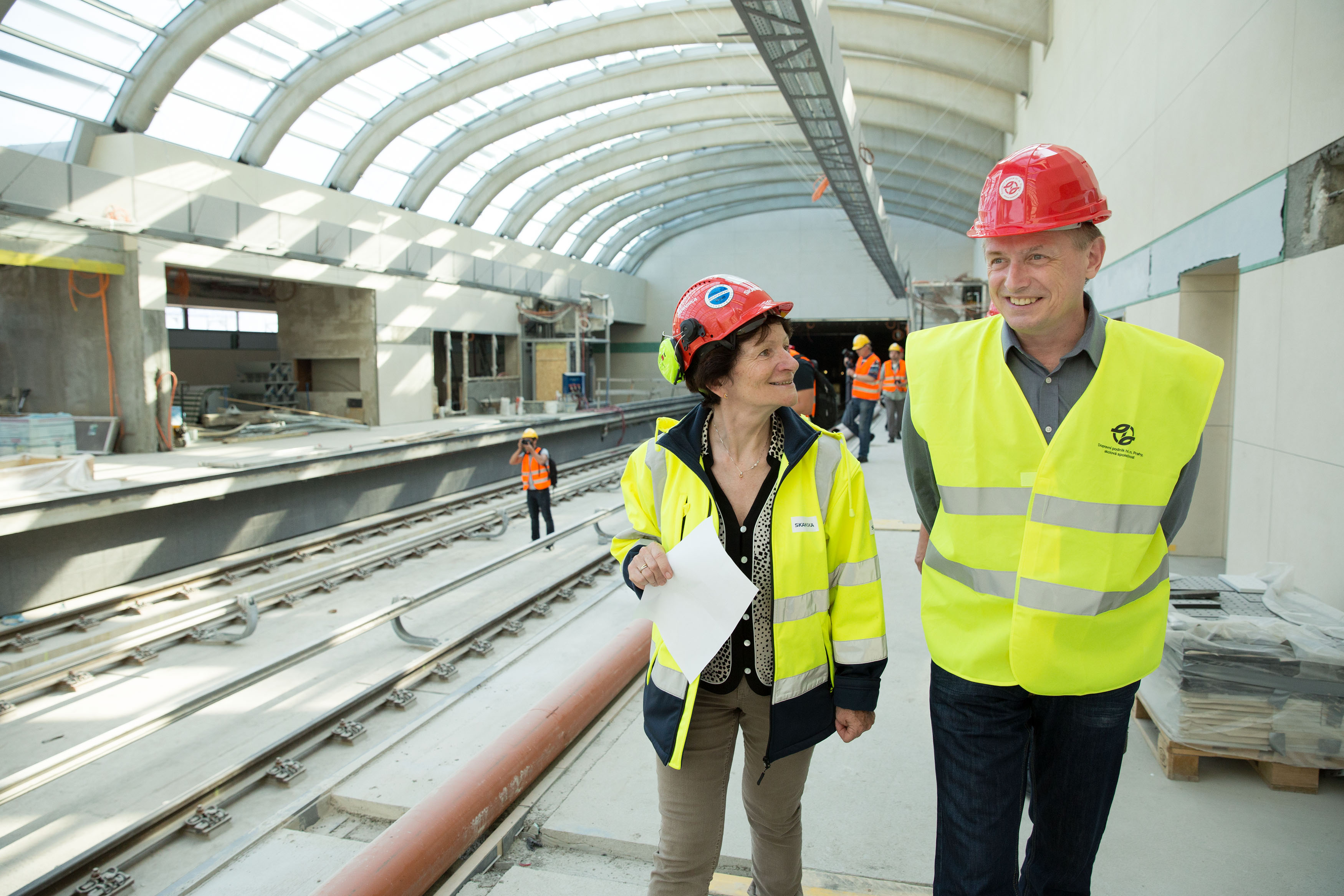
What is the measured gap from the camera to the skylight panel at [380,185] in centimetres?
2162

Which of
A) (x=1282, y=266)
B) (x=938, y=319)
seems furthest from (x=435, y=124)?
(x=1282, y=266)

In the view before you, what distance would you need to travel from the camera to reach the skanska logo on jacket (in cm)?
211

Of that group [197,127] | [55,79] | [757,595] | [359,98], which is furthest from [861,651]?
[359,98]

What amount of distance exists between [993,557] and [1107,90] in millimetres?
9733

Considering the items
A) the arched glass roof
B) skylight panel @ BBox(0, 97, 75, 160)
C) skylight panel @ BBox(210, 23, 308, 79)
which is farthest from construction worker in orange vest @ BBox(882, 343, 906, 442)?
skylight panel @ BBox(0, 97, 75, 160)

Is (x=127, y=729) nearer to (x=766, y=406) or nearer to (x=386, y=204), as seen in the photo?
(x=766, y=406)

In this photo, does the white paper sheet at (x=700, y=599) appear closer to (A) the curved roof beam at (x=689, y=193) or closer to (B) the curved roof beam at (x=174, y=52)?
(B) the curved roof beam at (x=174, y=52)

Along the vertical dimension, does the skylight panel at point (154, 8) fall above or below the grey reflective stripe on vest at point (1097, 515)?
above

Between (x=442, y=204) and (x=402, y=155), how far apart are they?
11.0ft

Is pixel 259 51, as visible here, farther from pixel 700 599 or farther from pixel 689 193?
pixel 689 193

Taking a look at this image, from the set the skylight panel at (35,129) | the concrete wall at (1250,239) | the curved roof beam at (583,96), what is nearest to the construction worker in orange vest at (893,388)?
the concrete wall at (1250,239)

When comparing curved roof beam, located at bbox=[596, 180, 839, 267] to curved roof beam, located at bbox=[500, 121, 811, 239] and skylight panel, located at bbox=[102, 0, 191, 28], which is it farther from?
skylight panel, located at bbox=[102, 0, 191, 28]

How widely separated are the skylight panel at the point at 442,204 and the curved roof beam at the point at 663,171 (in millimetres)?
5555

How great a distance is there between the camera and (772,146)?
2975 centimetres
